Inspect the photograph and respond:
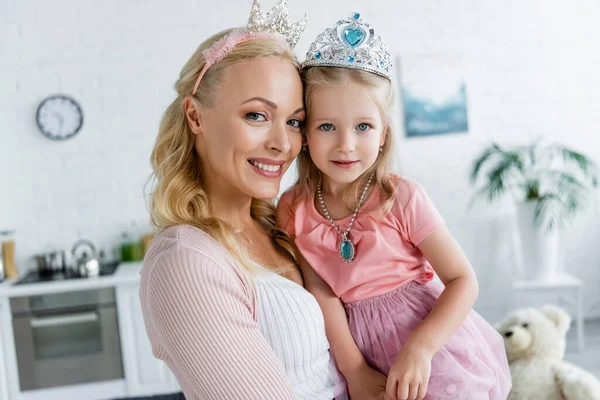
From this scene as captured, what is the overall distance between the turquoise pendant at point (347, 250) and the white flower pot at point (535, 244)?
9.65 ft

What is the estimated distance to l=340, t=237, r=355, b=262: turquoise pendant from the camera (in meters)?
1.41

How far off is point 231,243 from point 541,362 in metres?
1.70

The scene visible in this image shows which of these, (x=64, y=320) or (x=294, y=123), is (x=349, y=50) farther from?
(x=64, y=320)

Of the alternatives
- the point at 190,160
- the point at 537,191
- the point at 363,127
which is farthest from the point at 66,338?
the point at 537,191

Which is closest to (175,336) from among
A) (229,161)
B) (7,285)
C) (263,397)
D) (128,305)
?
(263,397)

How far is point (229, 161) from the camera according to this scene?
131cm

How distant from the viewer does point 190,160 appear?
1.41 m

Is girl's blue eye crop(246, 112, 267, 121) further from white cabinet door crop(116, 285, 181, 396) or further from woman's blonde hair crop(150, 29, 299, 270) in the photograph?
white cabinet door crop(116, 285, 181, 396)

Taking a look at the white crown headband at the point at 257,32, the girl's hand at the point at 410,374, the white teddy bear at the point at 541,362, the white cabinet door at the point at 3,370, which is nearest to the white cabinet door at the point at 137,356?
the white cabinet door at the point at 3,370

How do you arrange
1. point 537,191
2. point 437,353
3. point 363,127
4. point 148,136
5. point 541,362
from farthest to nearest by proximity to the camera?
point 148,136, point 537,191, point 541,362, point 363,127, point 437,353

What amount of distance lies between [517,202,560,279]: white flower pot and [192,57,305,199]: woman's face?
3.06m

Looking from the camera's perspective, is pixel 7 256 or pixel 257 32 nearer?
pixel 257 32

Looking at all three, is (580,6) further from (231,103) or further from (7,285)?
(7,285)

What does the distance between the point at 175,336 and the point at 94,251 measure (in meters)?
3.22
